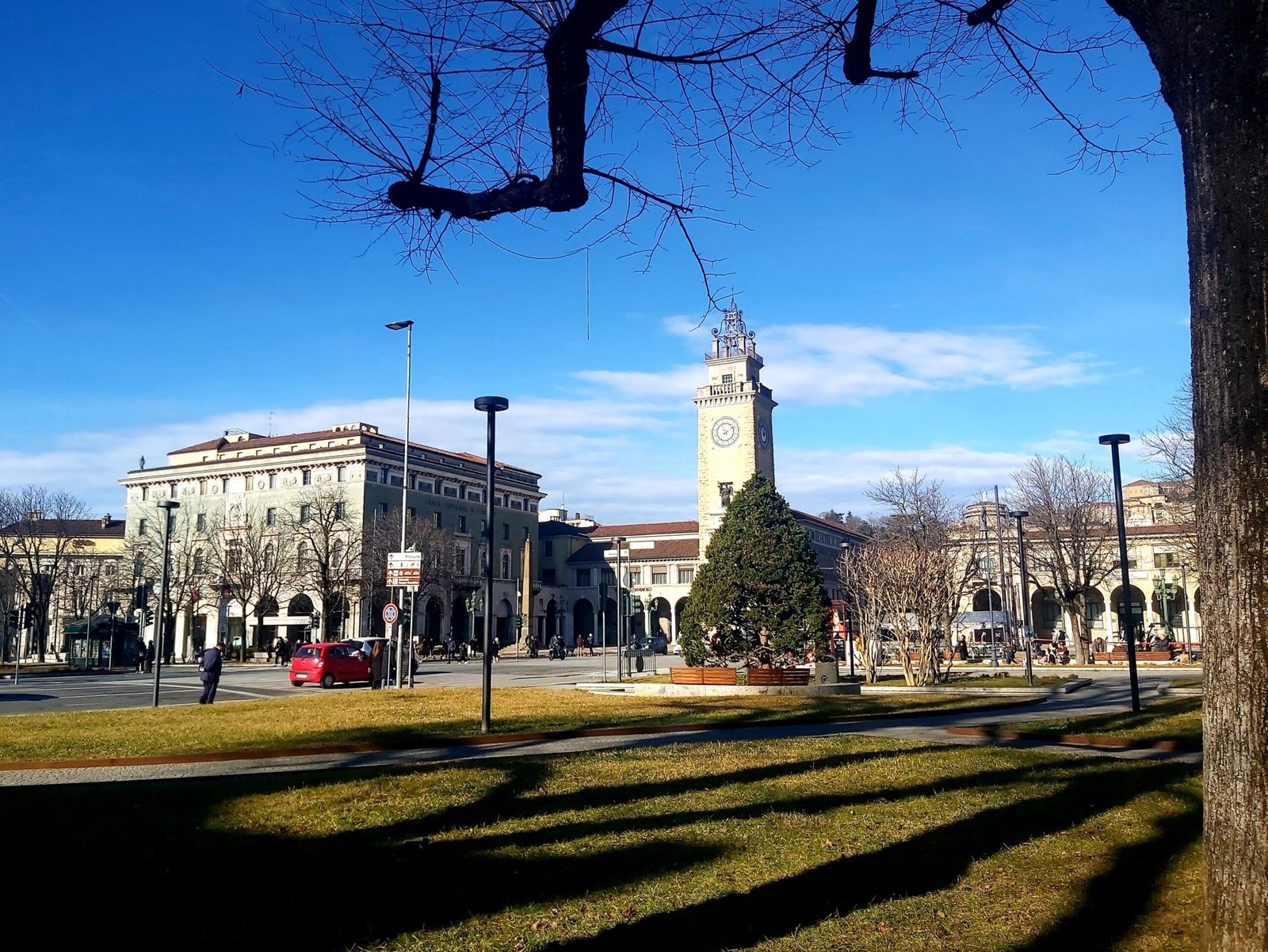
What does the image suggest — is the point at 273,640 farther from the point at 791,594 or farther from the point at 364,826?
the point at 364,826

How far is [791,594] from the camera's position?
2527cm

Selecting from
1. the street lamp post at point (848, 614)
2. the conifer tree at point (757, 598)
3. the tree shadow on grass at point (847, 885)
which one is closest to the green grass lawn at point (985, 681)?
the street lamp post at point (848, 614)

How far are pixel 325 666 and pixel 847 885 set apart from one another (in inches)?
1125

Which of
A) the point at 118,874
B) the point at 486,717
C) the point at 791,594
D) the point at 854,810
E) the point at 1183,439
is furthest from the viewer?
the point at 1183,439

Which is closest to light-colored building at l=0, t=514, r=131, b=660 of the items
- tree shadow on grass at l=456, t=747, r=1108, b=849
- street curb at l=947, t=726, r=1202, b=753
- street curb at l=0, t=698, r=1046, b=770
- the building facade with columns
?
the building facade with columns

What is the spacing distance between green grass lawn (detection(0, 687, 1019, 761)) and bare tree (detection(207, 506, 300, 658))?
1645 inches

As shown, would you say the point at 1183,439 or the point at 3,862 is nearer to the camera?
the point at 3,862

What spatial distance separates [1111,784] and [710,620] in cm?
1718

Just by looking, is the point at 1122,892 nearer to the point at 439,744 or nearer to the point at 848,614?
the point at 439,744

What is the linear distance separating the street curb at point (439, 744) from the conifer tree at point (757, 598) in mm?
7784

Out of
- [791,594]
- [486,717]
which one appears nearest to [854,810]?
[486,717]

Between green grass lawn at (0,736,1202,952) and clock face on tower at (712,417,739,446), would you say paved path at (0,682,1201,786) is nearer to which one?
green grass lawn at (0,736,1202,952)

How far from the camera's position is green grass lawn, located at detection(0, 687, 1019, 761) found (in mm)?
12219

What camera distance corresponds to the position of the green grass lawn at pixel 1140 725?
41.4ft
